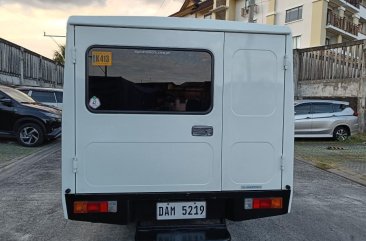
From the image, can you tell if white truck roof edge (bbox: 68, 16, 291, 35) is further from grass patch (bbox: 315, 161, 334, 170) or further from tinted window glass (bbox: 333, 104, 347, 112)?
tinted window glass (bbox: 333, 104, 347, 112)

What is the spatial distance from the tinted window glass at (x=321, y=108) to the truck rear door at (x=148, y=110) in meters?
10.8

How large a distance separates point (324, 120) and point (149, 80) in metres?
11.2

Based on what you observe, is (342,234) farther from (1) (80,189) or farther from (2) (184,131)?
(1) (80,189)

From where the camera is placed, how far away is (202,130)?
10.9 ft

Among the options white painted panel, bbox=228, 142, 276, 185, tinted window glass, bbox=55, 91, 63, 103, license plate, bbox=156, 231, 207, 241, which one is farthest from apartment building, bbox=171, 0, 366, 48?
license plate, bbox=156, 231, 207, 241

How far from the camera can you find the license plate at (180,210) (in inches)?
132

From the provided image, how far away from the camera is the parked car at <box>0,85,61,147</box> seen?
394 inches

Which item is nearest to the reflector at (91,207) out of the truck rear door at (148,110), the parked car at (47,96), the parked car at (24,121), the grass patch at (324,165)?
the truck rear door at (148,110)

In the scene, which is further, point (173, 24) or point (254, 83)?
point (254, 83)

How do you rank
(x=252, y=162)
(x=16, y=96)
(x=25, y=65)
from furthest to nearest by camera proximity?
(x=25, y=65) < (x=16, y=96) < (x=252, y=162)

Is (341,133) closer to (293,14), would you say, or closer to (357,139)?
(357,139)

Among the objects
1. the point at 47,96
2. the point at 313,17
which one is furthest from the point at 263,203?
the point at 313,17

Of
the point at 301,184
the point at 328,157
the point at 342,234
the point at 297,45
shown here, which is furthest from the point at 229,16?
the point at 342,234

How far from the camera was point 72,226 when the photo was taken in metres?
4.46
